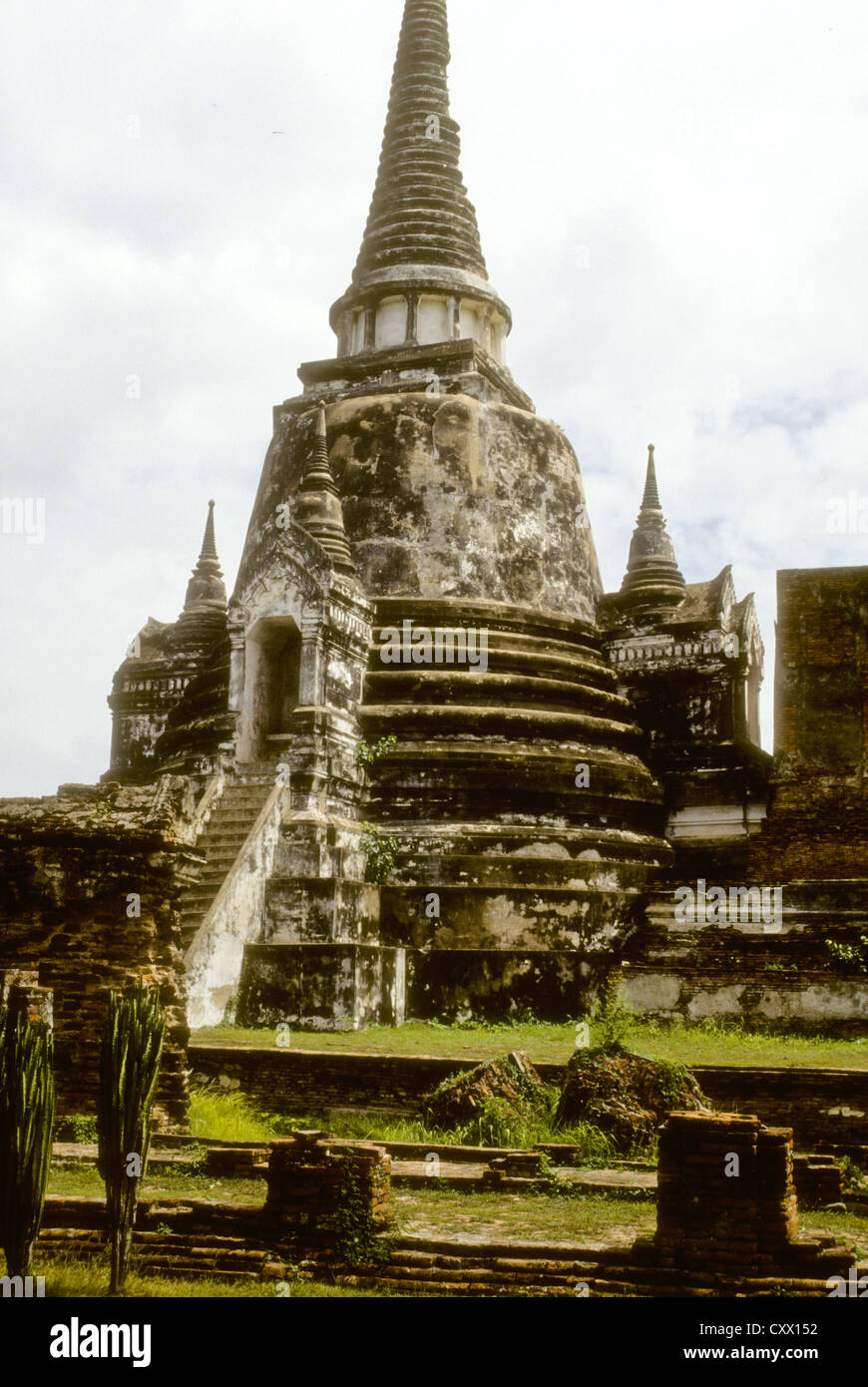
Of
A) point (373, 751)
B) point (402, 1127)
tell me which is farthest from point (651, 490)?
point (402, 1127)

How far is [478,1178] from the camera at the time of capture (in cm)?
811

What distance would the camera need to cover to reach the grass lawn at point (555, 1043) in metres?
11.2

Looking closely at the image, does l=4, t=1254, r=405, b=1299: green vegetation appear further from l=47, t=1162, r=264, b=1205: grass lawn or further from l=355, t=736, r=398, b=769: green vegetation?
l=355, t=736, r=398, b=769: green vegetation

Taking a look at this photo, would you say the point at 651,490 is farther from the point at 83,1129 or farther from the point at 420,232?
the point at 83,1129

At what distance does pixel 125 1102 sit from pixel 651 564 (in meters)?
14.9

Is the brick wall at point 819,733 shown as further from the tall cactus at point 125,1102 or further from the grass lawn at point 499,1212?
the tall cactus at point 125,1102

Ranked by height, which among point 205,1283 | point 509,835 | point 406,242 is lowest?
point 205,1283

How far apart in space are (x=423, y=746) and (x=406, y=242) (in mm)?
8255

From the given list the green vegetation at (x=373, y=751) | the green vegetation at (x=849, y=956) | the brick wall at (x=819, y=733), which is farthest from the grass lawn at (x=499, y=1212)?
the brick wall at (x=819, y=733)

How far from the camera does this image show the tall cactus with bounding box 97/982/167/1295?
636 centimetres

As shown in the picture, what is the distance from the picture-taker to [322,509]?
57.5 feet
